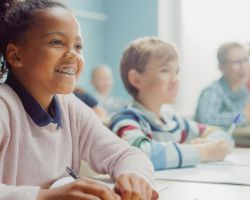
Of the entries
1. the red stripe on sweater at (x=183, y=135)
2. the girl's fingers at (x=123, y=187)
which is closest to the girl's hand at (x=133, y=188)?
the girl's fingers at (x=123, y=187)

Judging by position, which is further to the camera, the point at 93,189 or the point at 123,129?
the point at 123,129

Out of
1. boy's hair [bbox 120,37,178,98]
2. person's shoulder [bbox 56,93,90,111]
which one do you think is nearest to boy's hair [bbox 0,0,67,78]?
person's shoulder [bbox 56,93,90,111]

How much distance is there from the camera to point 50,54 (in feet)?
2.50

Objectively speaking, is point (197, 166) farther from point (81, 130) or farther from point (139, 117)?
point (81, 130)

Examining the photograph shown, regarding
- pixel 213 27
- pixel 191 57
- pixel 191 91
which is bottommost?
pixel 191 91

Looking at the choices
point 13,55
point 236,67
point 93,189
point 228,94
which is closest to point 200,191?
point 93,189

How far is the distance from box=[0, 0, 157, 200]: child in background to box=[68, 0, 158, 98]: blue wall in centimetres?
254

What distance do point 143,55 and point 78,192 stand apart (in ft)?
2.39

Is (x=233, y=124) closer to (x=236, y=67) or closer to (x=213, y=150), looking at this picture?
(x=213, y=150)

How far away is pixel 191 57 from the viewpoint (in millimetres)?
2996

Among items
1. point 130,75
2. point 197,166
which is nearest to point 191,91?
point 130,75

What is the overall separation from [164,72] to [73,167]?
47 cm

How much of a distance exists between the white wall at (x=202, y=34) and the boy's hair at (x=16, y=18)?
74.5 inches

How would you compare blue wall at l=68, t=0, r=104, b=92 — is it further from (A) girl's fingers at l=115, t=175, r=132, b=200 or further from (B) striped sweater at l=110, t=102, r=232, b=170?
(A) girl's fingers at l=115, t=175, r=132, b=200
